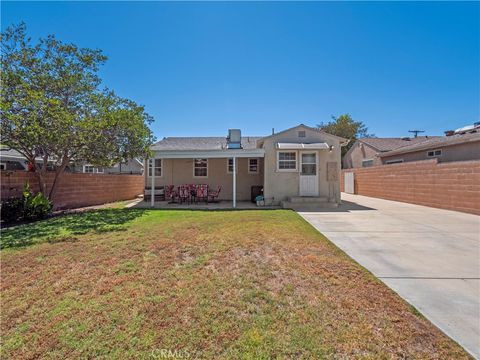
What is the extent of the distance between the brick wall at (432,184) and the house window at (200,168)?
12.0 m

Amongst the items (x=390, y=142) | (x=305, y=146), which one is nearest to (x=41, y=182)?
(x=305, y=146)

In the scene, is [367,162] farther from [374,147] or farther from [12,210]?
[12,210]

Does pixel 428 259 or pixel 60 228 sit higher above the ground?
pixel 60 228

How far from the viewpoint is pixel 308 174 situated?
1237cm

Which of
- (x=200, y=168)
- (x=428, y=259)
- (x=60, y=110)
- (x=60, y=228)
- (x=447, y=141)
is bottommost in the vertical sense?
(x=428, y=259)

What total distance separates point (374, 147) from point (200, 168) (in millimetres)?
17321

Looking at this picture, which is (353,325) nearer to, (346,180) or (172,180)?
(172,180)

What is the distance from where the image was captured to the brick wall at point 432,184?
938 cm

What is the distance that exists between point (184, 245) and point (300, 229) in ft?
11.3

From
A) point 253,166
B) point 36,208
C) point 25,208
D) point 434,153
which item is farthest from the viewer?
point 434,153

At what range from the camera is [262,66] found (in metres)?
12.7

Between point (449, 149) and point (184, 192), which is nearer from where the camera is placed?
point (184, 192)

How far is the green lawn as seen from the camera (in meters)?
2.21

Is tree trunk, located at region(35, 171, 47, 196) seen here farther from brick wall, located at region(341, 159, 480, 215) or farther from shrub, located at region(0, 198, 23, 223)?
brick wall, located at region(341, 159, 480, 215)
